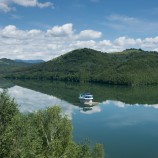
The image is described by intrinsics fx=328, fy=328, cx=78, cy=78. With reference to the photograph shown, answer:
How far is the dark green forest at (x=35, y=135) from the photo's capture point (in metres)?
28.5

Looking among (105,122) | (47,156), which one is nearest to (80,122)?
(105,122)

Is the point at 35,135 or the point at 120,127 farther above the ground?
the point at 35,135

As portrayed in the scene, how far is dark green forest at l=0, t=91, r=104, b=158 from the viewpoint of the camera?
2848cm

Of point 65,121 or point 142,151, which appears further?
point 142,151

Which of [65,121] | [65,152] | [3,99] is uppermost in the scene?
[3,99]

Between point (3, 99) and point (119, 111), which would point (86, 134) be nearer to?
point (119, 111)

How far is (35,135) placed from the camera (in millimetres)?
32531

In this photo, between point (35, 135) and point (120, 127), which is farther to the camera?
point (120, 127)

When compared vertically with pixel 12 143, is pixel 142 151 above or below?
below

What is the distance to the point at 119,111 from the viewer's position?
125125mm

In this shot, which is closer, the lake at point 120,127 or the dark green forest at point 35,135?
the dark green forest at point 35,135

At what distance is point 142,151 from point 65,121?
103 feet

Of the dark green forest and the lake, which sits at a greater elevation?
the dark green forest

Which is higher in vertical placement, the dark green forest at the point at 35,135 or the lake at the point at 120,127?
the dark green forest at the point at 35,135
